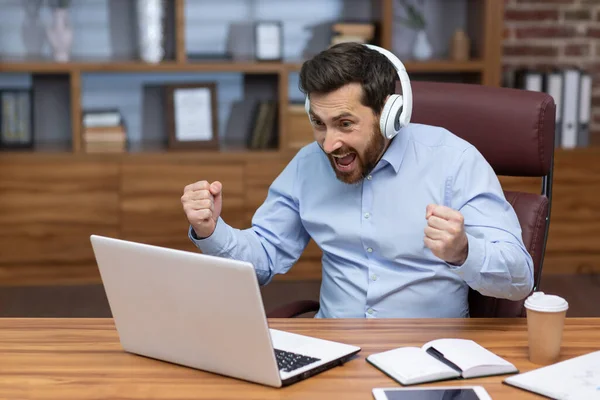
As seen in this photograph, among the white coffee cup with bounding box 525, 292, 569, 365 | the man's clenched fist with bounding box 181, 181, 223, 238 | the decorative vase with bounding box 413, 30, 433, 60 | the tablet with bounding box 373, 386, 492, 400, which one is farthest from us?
the decorative vase with bounding box 413, 30, 433, 60

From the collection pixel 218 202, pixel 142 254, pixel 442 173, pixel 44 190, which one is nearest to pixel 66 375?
pixel 142 254

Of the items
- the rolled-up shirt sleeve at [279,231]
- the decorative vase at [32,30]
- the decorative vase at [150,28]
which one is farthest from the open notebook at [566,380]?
the decorative vase at [32,30]

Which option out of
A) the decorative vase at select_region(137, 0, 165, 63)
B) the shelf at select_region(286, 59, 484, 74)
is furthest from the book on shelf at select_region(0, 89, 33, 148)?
the shelf at select_region(286, 59, 484, 74)

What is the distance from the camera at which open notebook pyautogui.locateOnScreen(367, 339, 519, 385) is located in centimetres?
137

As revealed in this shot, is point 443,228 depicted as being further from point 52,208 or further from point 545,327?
point 52,208

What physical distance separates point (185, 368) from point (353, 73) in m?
0.74

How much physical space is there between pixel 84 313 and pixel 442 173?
2131 mm

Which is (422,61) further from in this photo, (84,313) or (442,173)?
(442,173)

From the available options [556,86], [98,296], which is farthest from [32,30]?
[556,86]

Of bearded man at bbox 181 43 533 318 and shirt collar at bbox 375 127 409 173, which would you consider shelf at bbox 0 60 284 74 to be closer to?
bearded man at bbox 181 43 533 318

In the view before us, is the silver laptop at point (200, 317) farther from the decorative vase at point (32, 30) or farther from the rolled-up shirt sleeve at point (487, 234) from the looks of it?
the decorative vase at point (32, 30)

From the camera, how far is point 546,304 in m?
1.43

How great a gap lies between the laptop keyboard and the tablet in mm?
136

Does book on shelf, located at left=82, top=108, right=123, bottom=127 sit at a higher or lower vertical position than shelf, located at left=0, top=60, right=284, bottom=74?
lower
